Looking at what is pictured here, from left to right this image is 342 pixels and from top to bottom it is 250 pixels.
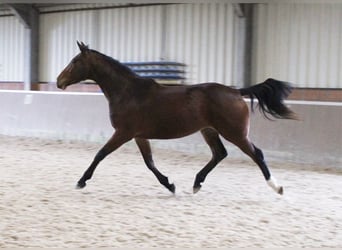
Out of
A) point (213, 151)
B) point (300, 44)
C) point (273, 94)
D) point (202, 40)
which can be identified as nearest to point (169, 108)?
point (213, 151)

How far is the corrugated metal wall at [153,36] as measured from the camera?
9.86 metres

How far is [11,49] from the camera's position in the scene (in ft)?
42.8

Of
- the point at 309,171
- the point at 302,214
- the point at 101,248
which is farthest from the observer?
the point at 309,171

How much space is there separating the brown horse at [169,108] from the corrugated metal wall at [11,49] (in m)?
8.44

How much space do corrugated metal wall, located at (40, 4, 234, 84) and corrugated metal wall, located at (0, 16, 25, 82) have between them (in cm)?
71

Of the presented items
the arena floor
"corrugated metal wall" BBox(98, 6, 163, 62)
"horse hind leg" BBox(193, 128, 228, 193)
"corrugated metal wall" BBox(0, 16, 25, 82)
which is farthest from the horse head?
"corrugated metal wall" BBox(0, 16, 25, 82)

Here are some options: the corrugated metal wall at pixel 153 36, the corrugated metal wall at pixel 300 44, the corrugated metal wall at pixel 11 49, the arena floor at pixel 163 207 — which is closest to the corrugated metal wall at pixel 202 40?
the corrugated metal wall at pixel 153 36

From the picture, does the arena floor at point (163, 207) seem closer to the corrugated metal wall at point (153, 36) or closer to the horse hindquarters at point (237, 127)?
the horse hindquarters at point (237, 127)

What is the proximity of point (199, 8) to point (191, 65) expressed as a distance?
1086mm

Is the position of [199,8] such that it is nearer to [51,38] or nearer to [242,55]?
[242,55]

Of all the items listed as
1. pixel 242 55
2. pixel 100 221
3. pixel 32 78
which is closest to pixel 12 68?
pixel 32 78

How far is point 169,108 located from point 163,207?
937 mm

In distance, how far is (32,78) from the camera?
1221 cm

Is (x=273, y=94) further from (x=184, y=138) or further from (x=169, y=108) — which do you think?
(x=184, y=138)
